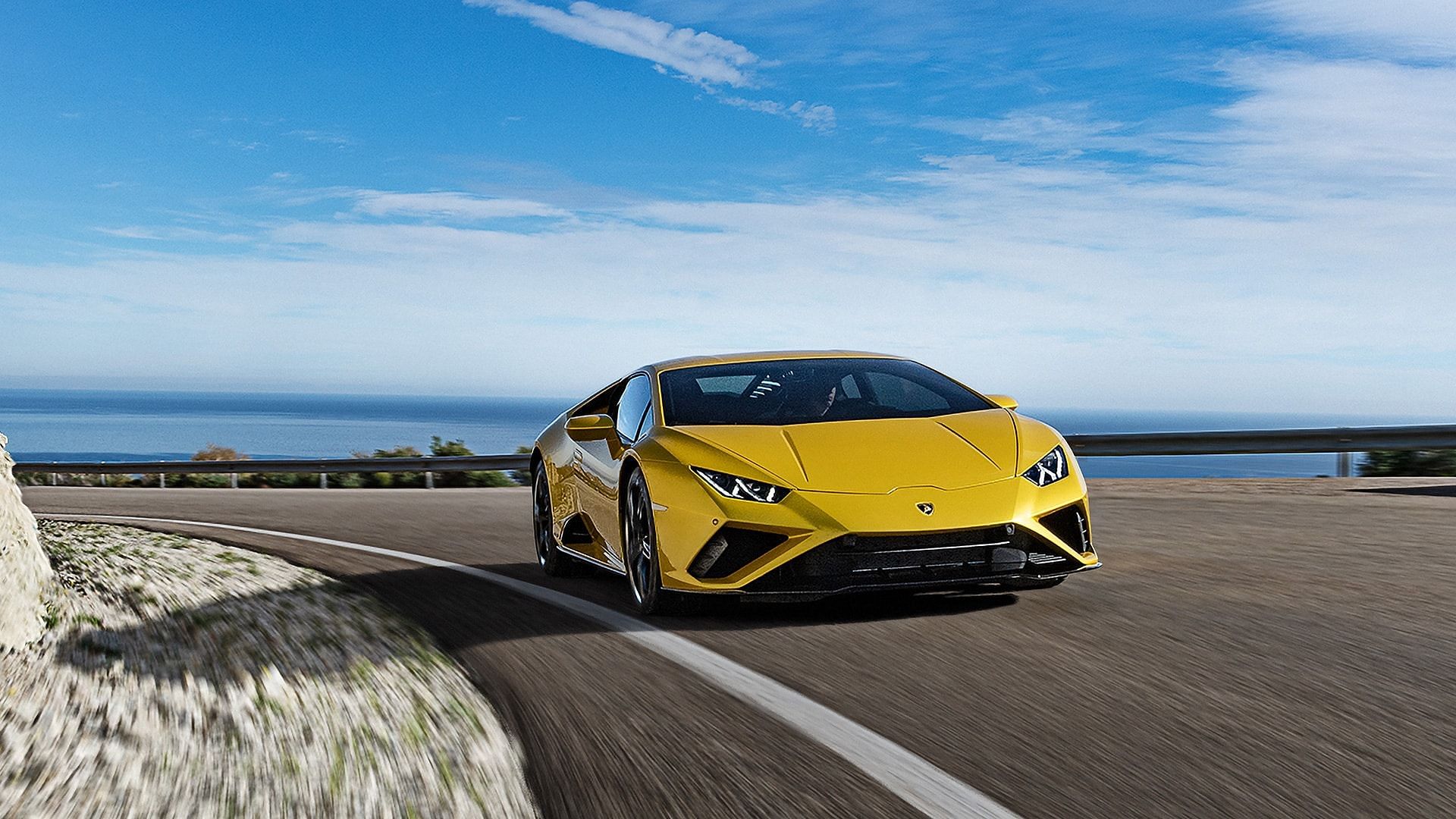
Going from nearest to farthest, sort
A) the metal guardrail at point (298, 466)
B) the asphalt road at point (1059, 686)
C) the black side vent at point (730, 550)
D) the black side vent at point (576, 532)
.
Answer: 1. the asphalt road at point (1059, 686)
2. the black side vent at point (730, 550)
3. the black side vent at point (576, 532)
4. the metal guardrail at point (298, 466)

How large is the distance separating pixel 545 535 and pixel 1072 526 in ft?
12.3

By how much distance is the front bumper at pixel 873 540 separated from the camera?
566cm

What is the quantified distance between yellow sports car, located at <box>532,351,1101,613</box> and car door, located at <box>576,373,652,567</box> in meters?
0.02

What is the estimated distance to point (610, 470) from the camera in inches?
282

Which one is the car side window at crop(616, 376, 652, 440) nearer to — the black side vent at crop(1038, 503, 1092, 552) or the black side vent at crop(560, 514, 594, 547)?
the black side vent at crop(560, 514, 594, 547)

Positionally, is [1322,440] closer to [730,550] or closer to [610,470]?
[610,470]

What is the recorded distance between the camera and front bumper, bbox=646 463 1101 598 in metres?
5.66

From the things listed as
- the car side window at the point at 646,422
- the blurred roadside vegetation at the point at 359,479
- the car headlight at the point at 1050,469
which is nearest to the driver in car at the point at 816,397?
the car side window at the point at 646,422

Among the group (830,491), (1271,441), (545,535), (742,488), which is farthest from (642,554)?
(1271,441)

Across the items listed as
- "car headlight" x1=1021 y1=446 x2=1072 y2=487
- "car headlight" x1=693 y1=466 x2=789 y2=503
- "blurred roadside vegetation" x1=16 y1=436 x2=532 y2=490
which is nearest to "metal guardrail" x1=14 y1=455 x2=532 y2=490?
"blurred roadside vegetation" x1=16 y1=436 x2=532 y2=490

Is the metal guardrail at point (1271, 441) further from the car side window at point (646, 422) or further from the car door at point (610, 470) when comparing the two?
the car side window at point (646, 422)

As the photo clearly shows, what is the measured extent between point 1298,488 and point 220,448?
3313cm

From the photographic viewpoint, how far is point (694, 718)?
4.27m

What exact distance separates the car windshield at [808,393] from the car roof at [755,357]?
0.19 ft
